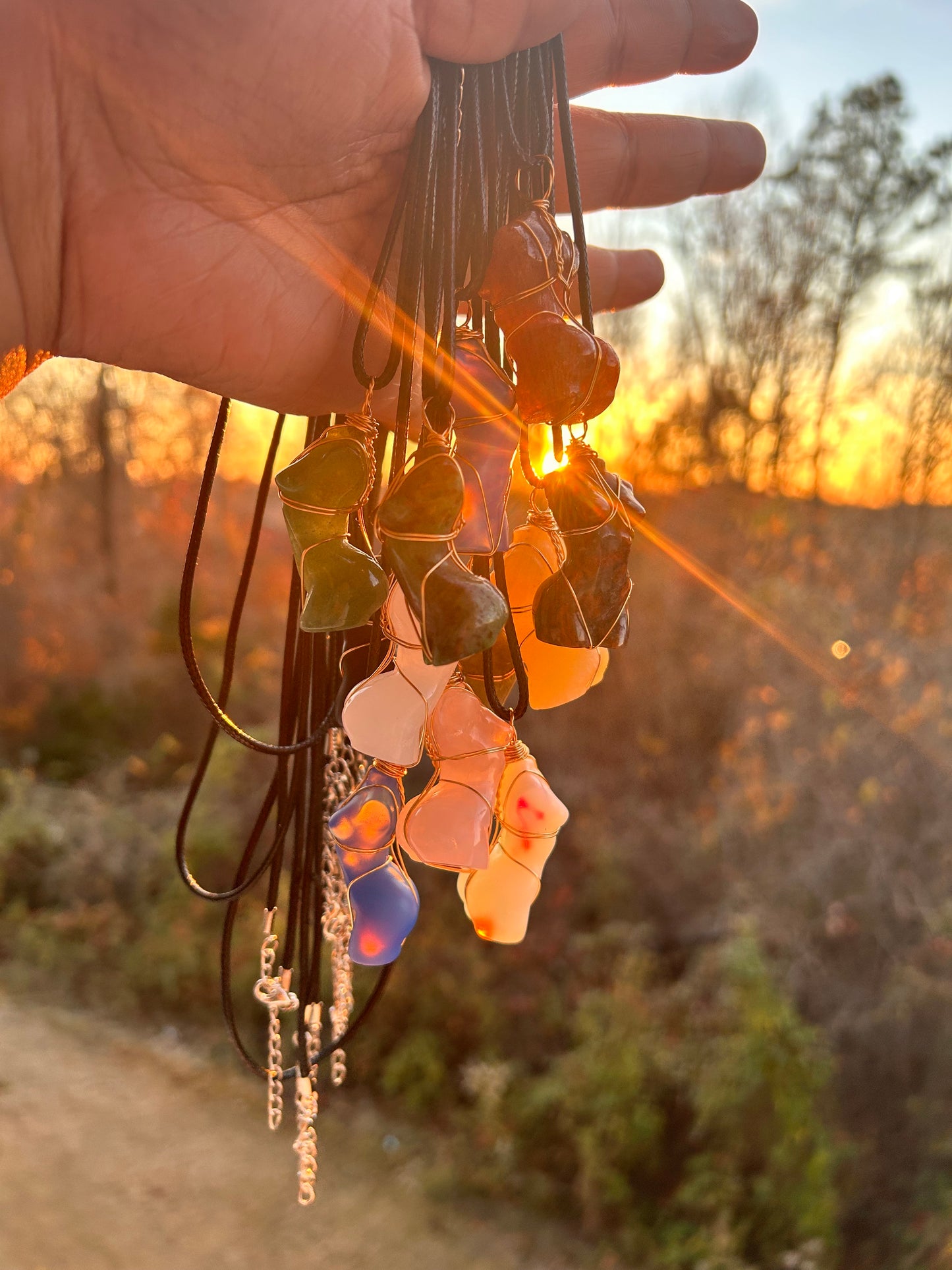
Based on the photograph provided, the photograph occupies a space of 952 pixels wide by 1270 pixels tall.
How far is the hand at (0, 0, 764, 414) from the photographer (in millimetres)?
778

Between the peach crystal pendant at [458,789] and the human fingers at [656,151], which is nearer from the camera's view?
the peach crystal pendant at [458,789]

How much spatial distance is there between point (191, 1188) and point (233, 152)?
11.9 feet

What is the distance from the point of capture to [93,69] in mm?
780

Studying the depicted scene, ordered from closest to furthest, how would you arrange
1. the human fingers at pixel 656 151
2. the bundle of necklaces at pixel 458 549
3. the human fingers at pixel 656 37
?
the bundle of necklaces at pixel 458 549 < the human fingers at pixel 656 37 < the human fingers at pixel 656 151

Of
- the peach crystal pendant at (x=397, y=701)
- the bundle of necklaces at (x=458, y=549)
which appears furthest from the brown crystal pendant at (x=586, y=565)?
the peach crystal pendant at (x=397, y=701)

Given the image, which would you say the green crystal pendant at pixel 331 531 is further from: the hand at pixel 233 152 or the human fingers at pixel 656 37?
the human fingers at pixel 656 37

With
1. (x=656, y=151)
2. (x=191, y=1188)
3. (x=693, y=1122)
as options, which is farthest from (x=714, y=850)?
(x=656, y=151)

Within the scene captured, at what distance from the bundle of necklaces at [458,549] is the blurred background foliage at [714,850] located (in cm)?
293

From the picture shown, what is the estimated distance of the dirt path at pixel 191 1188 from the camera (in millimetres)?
3201

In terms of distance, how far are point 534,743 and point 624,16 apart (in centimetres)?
417

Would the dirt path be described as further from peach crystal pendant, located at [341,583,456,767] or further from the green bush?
peach crystal pendant, located at [341,583,456,767]

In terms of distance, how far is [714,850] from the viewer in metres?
4.21

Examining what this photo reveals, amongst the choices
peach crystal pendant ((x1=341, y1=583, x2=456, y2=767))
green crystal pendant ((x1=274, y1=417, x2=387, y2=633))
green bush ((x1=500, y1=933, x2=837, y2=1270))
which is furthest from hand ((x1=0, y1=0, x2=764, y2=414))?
green bush ((x1=500, y1=933, x2=837, y2=1270))

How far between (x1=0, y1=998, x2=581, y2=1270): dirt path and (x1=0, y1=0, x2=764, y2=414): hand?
128 inches
